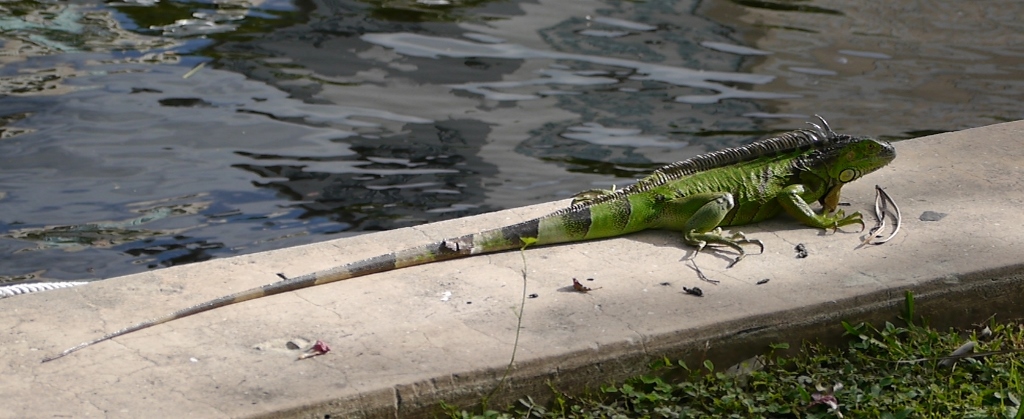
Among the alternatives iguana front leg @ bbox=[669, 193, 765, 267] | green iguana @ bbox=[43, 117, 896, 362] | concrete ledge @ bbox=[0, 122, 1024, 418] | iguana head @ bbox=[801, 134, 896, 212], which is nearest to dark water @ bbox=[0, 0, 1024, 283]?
concrete ledge @ bbox=[0, 122, 1024, 418]

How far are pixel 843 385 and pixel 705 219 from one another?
0.89 metres

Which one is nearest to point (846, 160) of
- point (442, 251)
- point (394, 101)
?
point (442, 251)

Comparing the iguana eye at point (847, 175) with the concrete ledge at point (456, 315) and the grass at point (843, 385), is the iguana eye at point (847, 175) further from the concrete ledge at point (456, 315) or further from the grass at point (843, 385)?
the grass at point (843, 385)

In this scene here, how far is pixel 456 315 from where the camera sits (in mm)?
3223

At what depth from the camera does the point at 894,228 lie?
3.83m

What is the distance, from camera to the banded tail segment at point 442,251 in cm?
332

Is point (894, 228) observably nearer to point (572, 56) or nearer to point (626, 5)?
point (572, 56)

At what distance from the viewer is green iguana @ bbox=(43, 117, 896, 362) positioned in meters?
3.74

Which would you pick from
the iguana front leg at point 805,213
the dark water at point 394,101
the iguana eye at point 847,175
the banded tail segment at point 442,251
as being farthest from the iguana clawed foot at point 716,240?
the dark water at point 394,101

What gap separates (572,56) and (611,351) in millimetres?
5557

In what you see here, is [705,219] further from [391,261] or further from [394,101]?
[394,101]

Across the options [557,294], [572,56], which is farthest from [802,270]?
[572,56]

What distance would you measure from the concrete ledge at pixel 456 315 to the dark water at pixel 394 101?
1794 mm

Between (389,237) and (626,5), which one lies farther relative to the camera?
(626,5)
